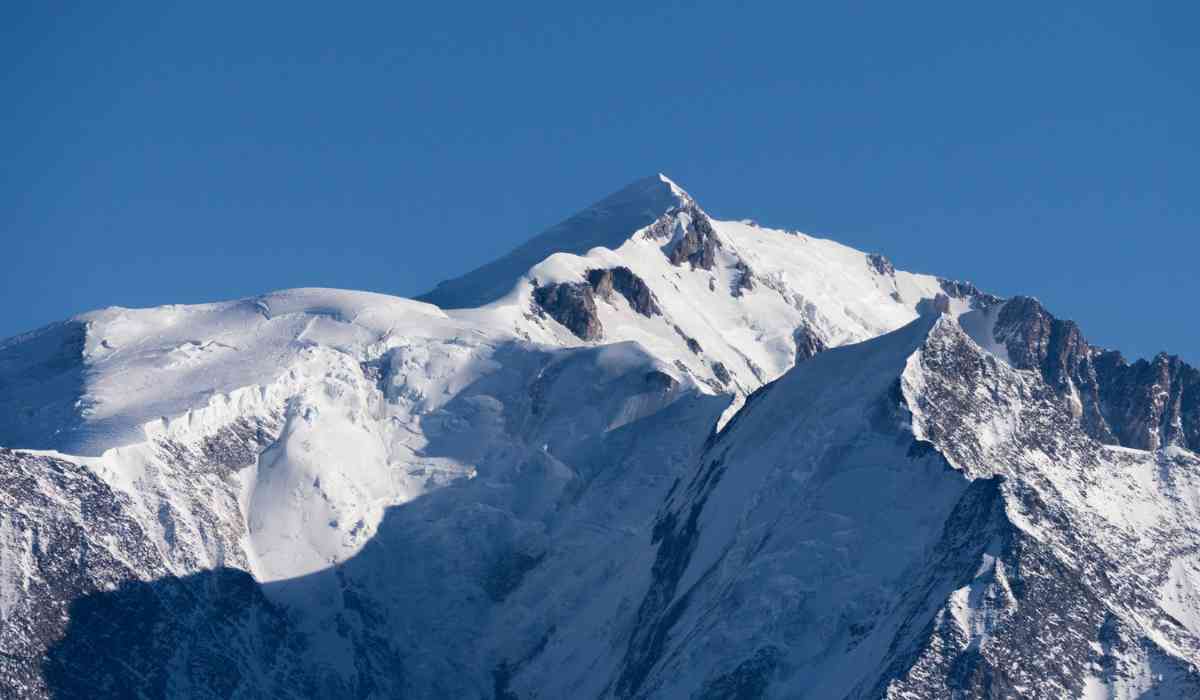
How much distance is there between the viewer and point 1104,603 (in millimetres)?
192625

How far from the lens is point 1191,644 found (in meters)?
193

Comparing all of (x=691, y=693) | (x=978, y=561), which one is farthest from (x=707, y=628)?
(x=978, y=561)

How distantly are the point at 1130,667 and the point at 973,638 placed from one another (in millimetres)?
10827

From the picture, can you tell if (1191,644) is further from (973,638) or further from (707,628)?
(707,628)

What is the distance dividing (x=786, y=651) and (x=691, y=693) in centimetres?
674

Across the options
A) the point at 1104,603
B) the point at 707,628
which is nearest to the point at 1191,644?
the point at 1104,603

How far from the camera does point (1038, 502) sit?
7790 inches

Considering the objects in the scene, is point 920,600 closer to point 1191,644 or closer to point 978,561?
point 978,561

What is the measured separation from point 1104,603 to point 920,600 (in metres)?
12.4

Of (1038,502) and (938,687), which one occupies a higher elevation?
(1038,502)

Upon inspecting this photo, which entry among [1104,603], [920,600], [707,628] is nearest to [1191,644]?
[1104,603]

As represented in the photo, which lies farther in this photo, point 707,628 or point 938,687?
point 707,628

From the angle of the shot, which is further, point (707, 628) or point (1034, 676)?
point (707, 628)

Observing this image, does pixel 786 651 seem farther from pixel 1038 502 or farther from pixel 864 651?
pixel 1038 502
